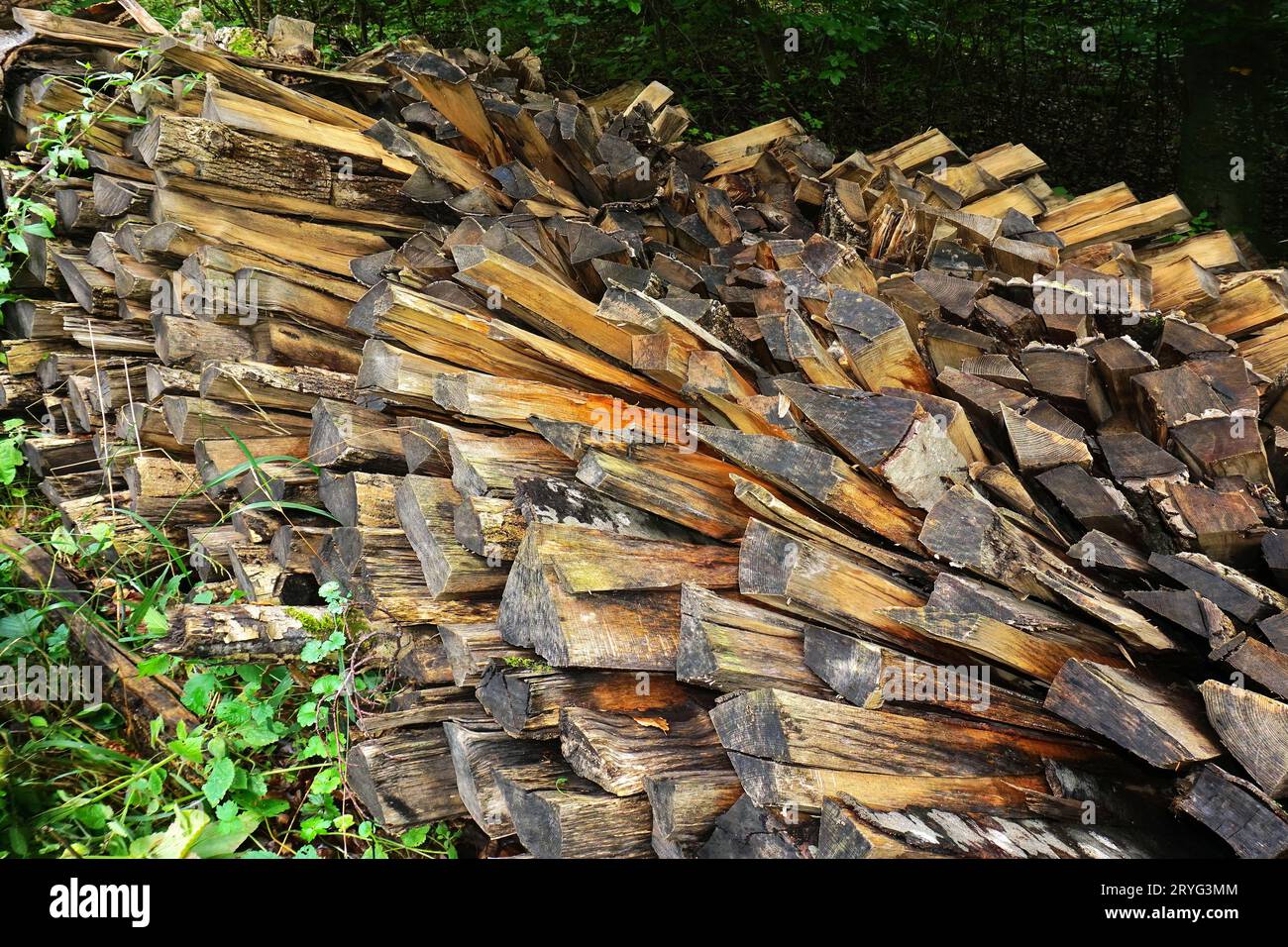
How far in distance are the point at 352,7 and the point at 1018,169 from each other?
5694 millimetres

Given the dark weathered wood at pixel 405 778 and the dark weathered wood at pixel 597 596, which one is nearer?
the dark weathered wood at pixel 597 596

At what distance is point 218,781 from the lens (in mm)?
2760

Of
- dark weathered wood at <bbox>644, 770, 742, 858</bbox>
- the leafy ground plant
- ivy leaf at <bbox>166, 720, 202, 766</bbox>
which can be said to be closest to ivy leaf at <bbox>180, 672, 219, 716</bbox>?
the leafy ground plant

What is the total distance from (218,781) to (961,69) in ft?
25.2

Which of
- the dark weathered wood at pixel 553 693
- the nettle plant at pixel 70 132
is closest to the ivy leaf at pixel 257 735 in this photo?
the dark weathered wood at pixel 553 693

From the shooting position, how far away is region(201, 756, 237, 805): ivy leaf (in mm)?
2727

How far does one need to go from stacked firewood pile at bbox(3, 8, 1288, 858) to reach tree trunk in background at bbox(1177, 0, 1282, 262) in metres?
1.85

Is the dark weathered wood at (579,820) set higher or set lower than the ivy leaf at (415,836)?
higher

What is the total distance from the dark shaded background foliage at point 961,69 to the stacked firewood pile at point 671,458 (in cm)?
197

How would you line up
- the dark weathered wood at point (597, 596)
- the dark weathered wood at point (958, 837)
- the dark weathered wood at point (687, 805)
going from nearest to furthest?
the dark weathered wood at point (958, 837)
the dark weathered wood at point (687, 805)
the dark weathered wood at point (597, 596)

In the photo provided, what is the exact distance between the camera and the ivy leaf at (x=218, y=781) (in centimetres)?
273

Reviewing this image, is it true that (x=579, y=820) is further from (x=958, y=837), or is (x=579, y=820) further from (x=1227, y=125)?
(x=1227, y=125)

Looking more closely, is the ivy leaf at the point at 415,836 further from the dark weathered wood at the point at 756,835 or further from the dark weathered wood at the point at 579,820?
the dark weathered wood at the point at 756,835
